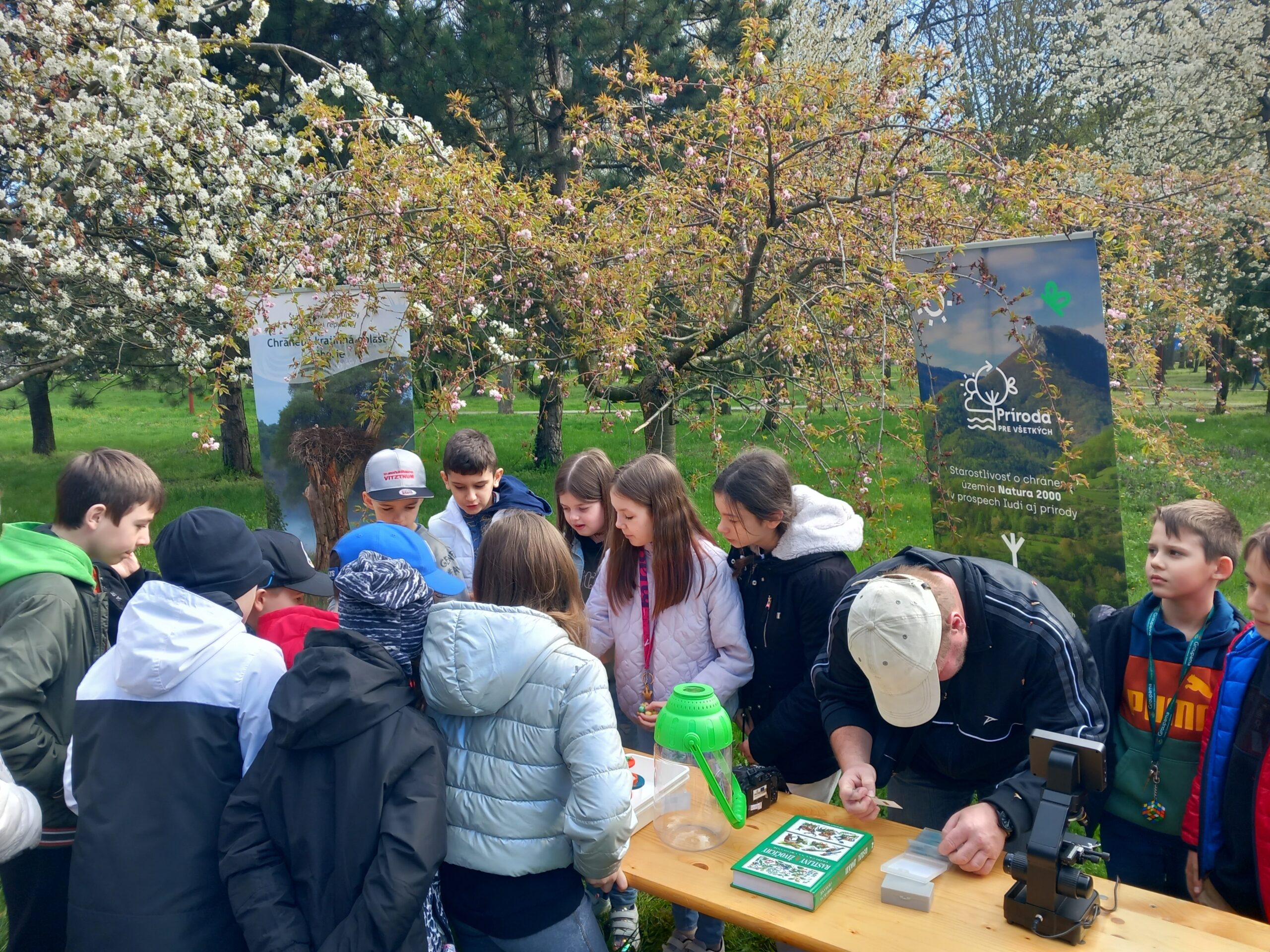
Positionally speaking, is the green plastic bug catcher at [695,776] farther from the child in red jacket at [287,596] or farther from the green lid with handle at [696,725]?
the child in red jacket at [287,596]

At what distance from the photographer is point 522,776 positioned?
2.07 metres

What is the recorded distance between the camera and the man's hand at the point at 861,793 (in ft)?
7.71

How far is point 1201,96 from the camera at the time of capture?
44.9 ft

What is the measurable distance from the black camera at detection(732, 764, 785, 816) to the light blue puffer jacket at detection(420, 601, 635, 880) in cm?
54

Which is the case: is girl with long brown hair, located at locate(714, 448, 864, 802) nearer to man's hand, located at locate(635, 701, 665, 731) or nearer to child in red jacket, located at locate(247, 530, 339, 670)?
man's hand, located at locate(635, 701, 665, 731)

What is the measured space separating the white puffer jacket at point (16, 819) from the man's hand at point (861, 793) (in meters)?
2.02

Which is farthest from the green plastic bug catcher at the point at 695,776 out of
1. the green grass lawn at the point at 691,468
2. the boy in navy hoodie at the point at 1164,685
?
the boy in navy hoodie at the point at 1164,685

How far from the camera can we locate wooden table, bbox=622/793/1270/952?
6.15 feet

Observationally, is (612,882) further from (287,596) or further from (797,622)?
(287,596)

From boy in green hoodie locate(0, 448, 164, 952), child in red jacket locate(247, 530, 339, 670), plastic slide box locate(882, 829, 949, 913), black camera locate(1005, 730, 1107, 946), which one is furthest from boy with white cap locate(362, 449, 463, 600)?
black camera locate(1005, 730, 1107, 946)

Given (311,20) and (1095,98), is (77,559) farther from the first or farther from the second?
(1095,98)

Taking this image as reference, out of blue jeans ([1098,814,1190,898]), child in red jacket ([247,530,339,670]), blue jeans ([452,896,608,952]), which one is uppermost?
child in red jacket ([247,530,339,670])

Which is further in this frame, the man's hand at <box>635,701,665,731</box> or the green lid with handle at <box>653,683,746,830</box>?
the man's hand at <box>635,701,665,731</box>

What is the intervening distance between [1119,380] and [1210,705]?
2.85 metres
